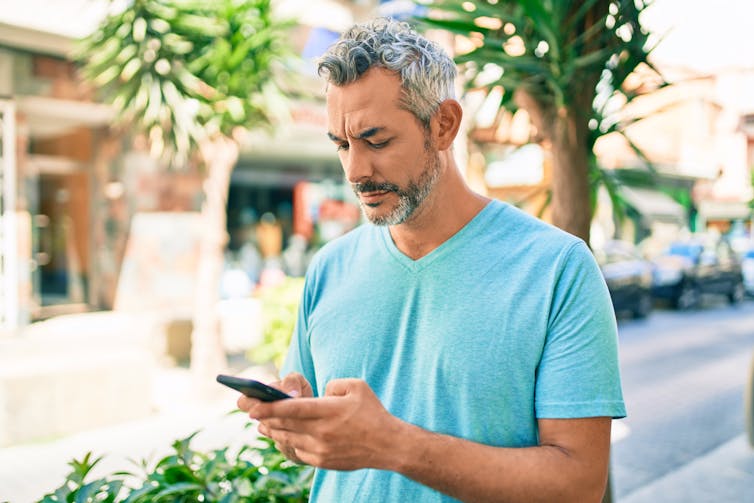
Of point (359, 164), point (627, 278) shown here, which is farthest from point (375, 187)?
point (627, 278)

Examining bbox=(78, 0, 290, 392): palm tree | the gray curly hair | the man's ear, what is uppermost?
bbox=(78, 0, 290, 392): palm tree

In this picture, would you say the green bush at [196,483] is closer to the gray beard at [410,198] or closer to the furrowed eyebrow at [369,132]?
the gray beard at [410,198]

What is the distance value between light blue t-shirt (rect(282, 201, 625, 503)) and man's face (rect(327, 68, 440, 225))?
5.4 inches

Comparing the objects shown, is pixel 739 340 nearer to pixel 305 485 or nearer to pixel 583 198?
pixel 583 198

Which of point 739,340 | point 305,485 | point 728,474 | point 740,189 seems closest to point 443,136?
point 305,485

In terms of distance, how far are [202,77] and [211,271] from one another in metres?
2.08

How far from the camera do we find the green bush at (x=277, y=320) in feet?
24.1

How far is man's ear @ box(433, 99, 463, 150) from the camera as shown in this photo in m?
1.59

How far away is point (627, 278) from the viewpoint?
582 inches

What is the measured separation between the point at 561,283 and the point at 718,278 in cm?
1922

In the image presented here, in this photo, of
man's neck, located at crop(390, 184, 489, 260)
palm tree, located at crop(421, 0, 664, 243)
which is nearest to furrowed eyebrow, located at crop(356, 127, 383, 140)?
man's neck, located at crop(390, 184, 489, 260)

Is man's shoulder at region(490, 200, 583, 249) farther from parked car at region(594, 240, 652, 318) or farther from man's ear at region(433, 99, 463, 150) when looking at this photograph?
parked car at region(594, 240, 652, 318)

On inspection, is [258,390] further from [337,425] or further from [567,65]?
[567,65]

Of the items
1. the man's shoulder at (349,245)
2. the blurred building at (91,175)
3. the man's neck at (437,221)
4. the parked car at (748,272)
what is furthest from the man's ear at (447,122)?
the parked car at (748,272)
